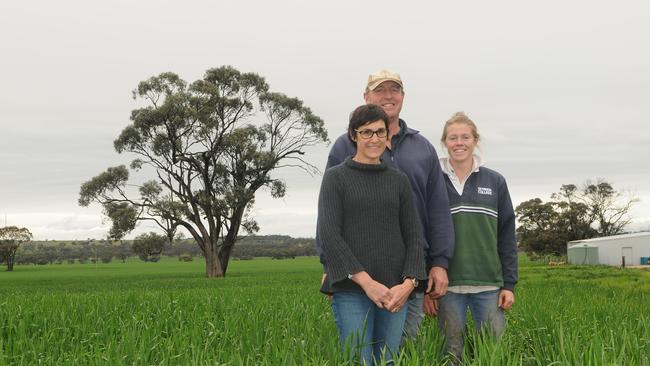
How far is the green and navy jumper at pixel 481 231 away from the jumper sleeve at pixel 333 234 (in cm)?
131

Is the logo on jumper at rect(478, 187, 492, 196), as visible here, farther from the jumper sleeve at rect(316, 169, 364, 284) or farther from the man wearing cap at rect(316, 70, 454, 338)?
the jumper sleeve at rect(316, 169, 364, 284)

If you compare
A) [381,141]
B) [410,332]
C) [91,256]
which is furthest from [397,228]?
[91,256]

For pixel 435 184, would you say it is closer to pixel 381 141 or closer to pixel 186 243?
pixel 381 141

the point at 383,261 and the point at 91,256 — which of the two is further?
the point at 91,256

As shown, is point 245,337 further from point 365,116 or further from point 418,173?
point 365,116

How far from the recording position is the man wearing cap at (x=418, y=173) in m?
4.45

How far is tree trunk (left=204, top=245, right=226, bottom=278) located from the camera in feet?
138

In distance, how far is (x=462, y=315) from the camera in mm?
4844

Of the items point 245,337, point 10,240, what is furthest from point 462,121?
point 10,240

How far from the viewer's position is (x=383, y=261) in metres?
3.94

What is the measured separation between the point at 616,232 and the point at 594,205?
6.62m

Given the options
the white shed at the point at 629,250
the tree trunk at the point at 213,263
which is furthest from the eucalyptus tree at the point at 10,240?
the white shed at the point at 629,250

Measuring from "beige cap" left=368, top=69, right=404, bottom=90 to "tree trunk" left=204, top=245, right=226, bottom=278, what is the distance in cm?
3883

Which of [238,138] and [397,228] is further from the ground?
[238,138]
